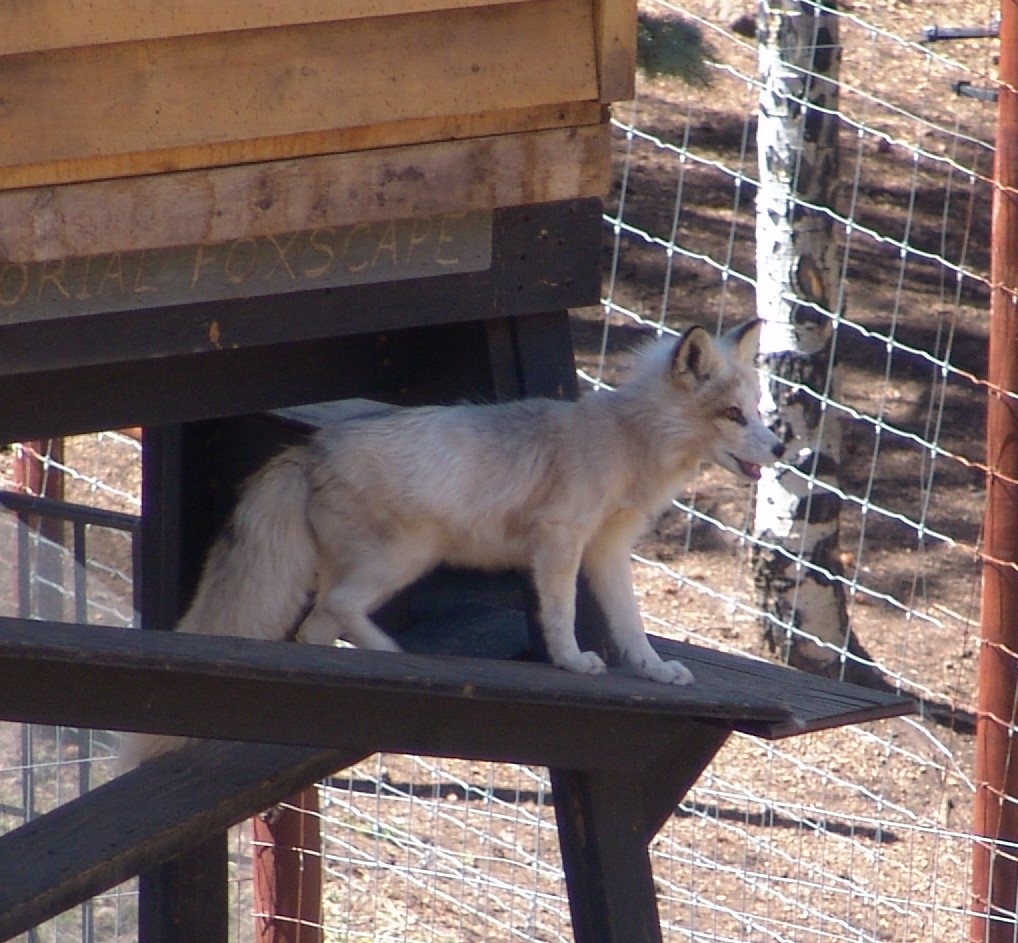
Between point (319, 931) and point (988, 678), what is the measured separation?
2.02m

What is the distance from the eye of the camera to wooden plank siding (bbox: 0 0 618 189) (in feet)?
9.72

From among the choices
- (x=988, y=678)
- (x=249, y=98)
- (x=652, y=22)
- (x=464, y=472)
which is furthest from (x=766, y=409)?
(x=249, y=98)

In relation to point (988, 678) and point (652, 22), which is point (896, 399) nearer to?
point (652, 22)

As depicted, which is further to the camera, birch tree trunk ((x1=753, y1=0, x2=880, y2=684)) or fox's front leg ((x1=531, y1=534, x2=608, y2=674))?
birch tree trunk ((x1=753, y1=0, x2=880, y2=684))

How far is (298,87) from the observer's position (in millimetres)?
3119

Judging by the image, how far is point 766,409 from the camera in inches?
287

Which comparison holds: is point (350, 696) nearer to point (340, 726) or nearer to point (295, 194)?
point (340, 726)

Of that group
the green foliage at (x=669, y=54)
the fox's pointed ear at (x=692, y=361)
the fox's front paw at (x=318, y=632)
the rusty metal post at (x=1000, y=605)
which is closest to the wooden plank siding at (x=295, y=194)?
the fox's pointed ear at (x=692, y=361)

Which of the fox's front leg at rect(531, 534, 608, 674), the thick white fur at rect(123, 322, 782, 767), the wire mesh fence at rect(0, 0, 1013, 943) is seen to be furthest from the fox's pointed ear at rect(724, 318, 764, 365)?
the wire mesh fence at rect(0, 0, 1013, 943)

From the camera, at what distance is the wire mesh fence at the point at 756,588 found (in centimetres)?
617

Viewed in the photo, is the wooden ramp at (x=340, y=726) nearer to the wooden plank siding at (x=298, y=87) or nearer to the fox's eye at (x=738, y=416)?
the fox's eye at (x=738, y=416)

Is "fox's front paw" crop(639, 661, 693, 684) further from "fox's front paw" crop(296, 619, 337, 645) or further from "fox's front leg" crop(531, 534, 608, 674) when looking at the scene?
"fox's front paw" crop(296, 619, 337, 645)

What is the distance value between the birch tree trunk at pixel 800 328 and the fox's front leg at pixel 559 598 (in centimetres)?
350

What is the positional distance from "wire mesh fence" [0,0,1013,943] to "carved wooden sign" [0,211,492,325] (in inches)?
71.0
